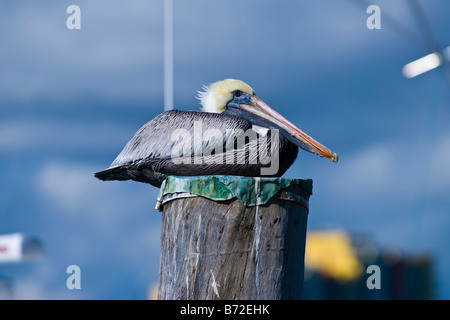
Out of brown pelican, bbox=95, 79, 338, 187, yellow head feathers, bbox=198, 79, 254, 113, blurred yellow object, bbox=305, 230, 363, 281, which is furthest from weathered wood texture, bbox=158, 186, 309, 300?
blurred yellow object, bbox=305, 230, 363, 281

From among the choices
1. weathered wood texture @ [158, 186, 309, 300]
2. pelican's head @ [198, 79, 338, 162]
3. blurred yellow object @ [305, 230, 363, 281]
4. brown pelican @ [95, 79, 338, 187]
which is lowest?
blurred yellow object @ [305, 230, 363, 281]

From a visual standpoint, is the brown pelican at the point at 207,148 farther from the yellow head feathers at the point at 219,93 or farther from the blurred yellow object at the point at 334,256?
Answer: the blurred yellow object at the point at 334,256

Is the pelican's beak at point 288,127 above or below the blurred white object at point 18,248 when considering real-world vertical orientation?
above

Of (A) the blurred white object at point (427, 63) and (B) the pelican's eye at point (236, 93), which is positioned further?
(B) the pelican's eye at point (236, 93)

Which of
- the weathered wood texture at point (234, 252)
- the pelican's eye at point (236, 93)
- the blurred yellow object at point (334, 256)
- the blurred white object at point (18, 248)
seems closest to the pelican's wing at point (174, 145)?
the pelican's eye at point (236, 93)

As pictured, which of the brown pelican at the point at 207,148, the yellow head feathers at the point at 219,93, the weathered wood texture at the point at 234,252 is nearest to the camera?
the weathered wood texture at the point at 234,252

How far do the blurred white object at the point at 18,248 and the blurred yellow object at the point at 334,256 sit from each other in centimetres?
1335

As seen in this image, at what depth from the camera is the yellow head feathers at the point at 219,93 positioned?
26.7 ft

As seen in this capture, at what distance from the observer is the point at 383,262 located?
3419 cm

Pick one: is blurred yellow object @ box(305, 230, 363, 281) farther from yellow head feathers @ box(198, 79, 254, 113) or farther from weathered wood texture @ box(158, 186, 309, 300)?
weathered wood texture @ box(158, 186, 309, 300)

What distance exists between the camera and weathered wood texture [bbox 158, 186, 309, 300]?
418cm

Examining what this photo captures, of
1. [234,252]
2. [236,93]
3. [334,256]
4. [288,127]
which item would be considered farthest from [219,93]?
[334,256]

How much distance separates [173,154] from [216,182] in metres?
2.18

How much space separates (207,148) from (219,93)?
81.9 inches
